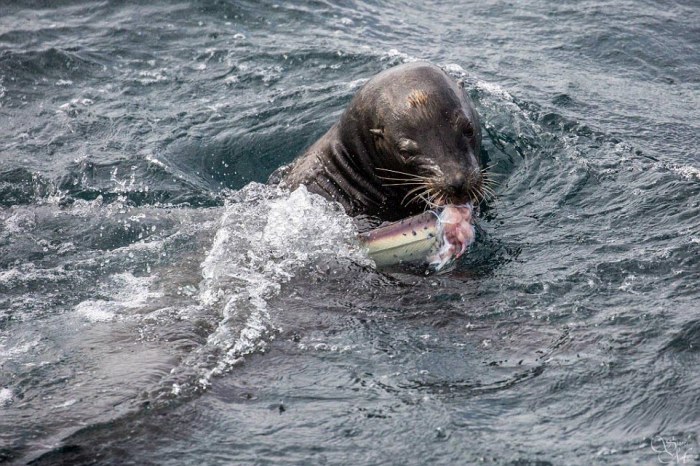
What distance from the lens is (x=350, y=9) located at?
12.6 metres

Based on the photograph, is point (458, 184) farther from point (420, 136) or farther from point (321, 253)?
point (321, 253)

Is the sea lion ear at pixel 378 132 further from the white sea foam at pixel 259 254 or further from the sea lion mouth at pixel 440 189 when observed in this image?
the white sea foam at pixel 259 254

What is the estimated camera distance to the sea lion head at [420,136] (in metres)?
6.76

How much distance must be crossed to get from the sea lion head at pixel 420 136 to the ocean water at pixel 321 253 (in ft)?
1.64

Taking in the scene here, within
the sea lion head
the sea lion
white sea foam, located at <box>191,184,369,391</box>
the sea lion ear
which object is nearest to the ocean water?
white sea foam, located at <box>191,184,369,391</box>

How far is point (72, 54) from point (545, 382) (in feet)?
26.4

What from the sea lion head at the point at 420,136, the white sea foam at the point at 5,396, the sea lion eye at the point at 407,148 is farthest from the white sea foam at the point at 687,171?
the white sea foam at the point at 5,396

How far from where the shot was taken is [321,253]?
22.4 ft

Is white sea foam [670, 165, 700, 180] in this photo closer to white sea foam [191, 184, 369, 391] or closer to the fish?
the fish

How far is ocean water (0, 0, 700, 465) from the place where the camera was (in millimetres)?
4918

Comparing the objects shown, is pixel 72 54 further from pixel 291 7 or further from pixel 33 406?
pixel 33 406

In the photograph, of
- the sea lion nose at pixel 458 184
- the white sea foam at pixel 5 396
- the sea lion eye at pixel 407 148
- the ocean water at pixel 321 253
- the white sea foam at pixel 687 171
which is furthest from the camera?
the white sea foam at pixel 687 171

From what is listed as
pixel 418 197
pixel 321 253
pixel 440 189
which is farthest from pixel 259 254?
pixel 440 189

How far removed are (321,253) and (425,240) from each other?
0.87 meters
